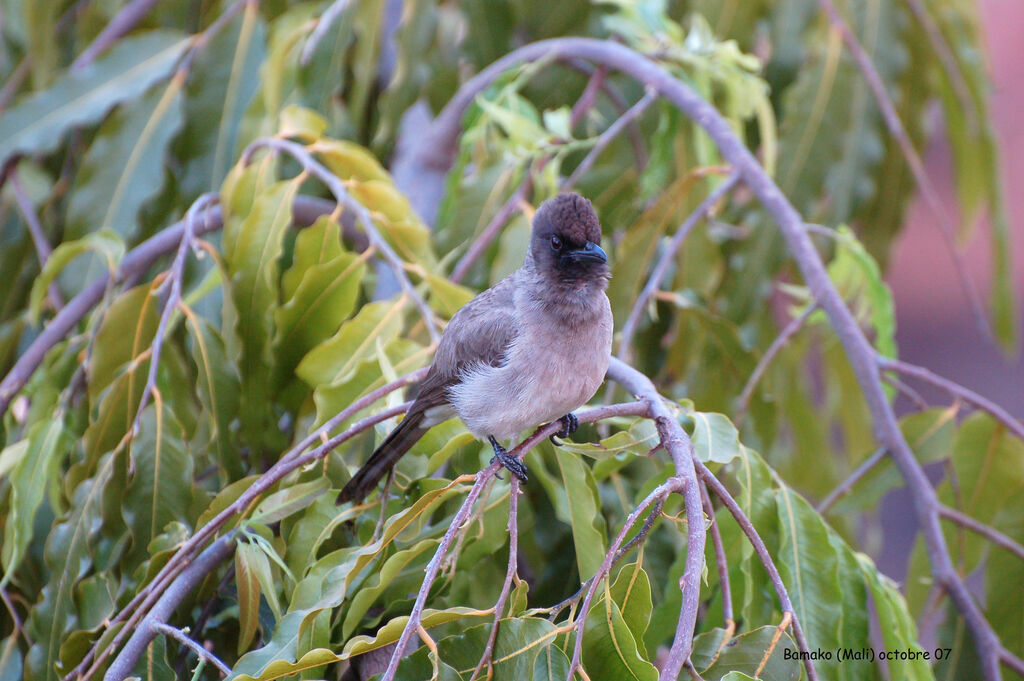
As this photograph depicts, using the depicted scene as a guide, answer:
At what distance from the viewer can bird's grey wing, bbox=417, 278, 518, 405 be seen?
6.04 feet

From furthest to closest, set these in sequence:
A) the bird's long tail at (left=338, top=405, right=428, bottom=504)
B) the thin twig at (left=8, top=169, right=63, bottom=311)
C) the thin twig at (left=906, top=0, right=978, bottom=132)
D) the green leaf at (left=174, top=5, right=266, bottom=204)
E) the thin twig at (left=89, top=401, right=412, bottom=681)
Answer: the thin twig at (left=906, top=0, right=978, bottom=132) → the green leaf at (left=174, top=5, right=266, bottom=204) → the thin twig at (left=8, top=169, right=63, bottom=311) → the bird's long tail at (left=338, top=405, right=428, bottom=504) → the thin twig at (left=89, top=401, right=412, bottom=681)

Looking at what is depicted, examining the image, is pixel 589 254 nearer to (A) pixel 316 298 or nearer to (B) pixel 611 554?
(A) pixel 316 298

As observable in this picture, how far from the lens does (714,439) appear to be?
1.58 metres

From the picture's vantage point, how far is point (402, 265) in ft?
6.63

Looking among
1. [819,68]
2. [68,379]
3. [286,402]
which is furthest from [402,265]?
[819,68]

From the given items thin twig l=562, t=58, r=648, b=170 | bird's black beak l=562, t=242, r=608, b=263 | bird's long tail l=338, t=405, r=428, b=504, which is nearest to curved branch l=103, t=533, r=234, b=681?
bird's long tail l=338, t=405, r=428, b=504

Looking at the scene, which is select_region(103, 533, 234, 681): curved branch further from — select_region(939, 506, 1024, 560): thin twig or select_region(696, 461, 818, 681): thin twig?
select_region(939, 506, 1024, 560): thin twig

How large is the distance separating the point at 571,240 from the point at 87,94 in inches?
67.1

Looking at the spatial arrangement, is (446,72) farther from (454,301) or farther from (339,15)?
(454,301)

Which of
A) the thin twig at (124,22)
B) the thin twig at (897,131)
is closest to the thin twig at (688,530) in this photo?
the thin twig at (897,131)

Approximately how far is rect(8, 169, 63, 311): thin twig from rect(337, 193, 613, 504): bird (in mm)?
1269

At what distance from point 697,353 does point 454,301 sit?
0.83 meters

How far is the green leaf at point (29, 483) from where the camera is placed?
181cm

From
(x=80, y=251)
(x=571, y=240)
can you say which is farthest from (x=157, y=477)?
(x=571, y=240)
